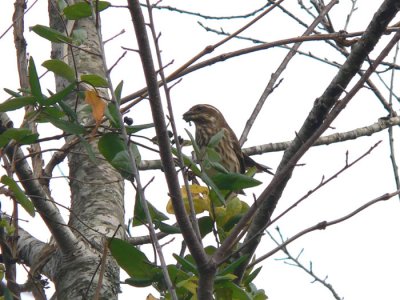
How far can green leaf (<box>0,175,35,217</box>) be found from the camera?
306cm

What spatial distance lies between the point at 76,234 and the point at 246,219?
3.93 ft

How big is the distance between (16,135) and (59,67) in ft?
1.17

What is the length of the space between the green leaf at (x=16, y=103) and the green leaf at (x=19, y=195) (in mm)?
313

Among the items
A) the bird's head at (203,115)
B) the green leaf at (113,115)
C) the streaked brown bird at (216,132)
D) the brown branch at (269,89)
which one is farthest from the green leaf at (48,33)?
the bird's head at (203,115)

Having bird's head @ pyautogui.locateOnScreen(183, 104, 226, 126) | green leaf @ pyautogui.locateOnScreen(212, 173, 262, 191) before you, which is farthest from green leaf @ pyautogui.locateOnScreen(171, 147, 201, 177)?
bird's head @ pyautogui.locateOnScreen(183, 104, 226, 126)

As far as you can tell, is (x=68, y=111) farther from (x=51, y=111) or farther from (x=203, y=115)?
(x=203, y=115)

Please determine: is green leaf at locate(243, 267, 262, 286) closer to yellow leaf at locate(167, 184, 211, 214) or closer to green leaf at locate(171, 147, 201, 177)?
yellow leaf at locate(167, 184, 211, 214)

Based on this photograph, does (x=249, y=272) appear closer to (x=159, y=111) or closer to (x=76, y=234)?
(x=76, y=234)

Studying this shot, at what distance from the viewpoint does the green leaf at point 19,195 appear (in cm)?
306

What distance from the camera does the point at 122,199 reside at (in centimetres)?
424

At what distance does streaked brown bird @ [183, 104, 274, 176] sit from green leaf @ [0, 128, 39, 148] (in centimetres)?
Result: 436

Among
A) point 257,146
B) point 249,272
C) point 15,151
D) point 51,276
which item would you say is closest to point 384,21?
point 249,272

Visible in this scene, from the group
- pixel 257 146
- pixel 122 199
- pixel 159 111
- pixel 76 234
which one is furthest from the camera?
pixel 257 146

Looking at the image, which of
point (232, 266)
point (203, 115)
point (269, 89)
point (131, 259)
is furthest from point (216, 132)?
point (232, 266)
